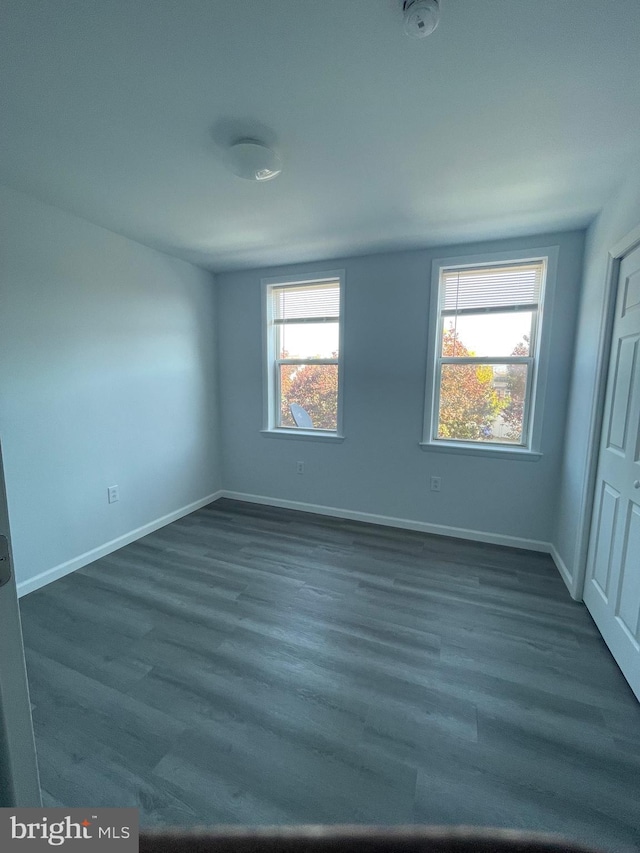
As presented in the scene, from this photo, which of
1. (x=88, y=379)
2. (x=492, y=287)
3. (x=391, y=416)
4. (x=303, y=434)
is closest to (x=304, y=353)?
(x=303, y=434)

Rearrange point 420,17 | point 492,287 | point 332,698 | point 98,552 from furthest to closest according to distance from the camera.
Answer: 1. point 492,287
2. point 98,552
3. point 332,698
4. point 420,17

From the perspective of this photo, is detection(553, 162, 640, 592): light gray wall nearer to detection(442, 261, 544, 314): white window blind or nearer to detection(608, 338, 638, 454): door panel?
detection(608, 338, 638, 454): door panel

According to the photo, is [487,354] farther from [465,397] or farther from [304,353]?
[304,353]

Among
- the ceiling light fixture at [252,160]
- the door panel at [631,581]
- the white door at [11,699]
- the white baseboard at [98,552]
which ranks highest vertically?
the ceiling light fixture at [252,160]

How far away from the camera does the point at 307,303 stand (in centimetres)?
347

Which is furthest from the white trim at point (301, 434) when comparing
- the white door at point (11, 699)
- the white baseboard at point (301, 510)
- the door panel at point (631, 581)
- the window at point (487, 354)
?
the white door at point (11, 699)

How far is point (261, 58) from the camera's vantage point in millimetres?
1223

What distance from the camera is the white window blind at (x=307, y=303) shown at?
334cm

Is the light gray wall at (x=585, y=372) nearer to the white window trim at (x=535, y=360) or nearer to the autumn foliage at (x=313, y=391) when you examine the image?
the white window trim at (x=535, y=360)

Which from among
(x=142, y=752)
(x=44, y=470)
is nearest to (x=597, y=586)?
(x=142, y=752)

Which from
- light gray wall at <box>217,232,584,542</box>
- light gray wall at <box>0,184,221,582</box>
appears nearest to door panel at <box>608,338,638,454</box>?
light gray wall at <box>217,232,584,542</box>

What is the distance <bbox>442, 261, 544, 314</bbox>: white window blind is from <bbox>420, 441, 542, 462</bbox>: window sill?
3.70 feet

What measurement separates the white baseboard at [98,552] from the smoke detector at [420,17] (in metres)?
3.29

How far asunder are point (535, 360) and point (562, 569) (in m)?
1.56
